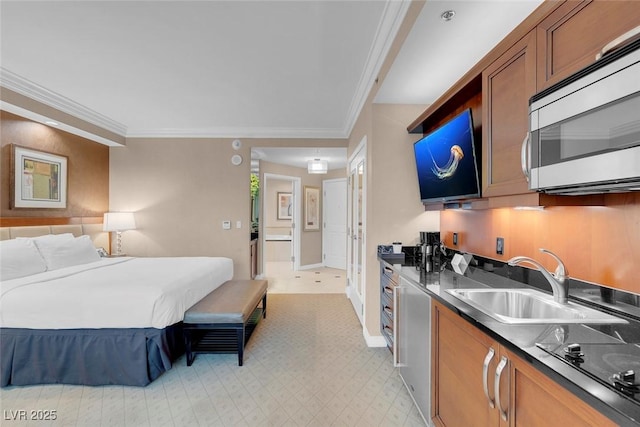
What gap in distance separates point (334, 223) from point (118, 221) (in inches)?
166

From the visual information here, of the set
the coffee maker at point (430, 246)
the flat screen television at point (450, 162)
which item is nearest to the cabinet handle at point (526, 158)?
the flat screen television at point (450, 162)

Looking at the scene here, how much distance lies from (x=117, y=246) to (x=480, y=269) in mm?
4959

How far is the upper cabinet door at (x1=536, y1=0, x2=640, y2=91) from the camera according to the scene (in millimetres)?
976

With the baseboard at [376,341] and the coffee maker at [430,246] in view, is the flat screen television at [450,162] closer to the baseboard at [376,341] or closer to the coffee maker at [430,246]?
the coffee maker at [430,246]

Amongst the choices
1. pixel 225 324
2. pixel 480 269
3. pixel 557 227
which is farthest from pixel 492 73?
pixel 225 324

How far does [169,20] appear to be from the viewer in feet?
6.56

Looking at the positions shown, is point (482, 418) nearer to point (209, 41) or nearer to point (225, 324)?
point (225, 324)

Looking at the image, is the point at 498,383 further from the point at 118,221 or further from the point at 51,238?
the point at 118,221

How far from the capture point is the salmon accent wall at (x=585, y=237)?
1187mm

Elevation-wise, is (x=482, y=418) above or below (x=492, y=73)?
below

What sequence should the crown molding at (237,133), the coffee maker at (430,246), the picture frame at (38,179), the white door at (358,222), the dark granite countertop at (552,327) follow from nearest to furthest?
the dark granite countertop at (552,327) → the coffee maker at (430,246) → the picture frame at (38,179) → the white door at (358,222) → the crown molding at (237,133)

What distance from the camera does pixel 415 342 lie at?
1.93m

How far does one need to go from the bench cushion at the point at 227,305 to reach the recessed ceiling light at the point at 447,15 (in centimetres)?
264

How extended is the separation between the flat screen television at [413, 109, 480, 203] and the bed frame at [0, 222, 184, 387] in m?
2.61
